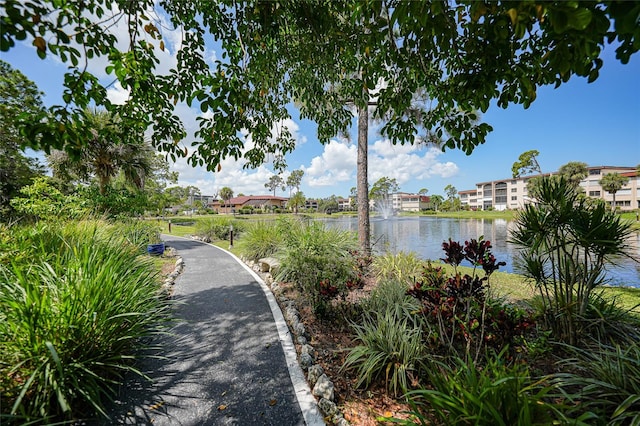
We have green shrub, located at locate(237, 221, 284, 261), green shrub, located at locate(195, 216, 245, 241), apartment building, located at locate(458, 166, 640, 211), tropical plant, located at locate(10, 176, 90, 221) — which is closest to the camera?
tropical plant, located at locate(10, 176, 90, 221)

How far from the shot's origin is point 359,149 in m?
7.10

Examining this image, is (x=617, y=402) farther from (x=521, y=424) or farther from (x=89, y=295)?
(x=89, y=295)

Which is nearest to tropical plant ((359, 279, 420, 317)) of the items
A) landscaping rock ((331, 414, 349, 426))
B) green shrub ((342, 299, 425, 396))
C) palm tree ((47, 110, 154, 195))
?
green shrub ((342, 299, 425, 396))

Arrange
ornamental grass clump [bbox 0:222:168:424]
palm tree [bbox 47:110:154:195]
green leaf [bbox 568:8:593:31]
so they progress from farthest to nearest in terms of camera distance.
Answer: palm tree [bbox 47:110:154:195] < ornamental grass clump [bbox 0:222:168:424] < green leaf [bbox 568:8:593:31]

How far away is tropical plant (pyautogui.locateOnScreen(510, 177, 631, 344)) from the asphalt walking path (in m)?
3.17

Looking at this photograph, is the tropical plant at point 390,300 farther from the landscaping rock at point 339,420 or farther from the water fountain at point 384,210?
the water fountain at point 384,210

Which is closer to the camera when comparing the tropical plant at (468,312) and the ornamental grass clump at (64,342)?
the ornamental grass clump at (64,342)

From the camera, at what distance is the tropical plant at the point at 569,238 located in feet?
8.80

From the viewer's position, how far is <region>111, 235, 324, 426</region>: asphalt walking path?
2125mm

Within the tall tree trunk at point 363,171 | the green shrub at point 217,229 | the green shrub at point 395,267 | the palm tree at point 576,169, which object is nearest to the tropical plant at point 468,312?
the green shrub at point 395,267

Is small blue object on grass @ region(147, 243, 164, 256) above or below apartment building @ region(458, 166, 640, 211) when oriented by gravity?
below

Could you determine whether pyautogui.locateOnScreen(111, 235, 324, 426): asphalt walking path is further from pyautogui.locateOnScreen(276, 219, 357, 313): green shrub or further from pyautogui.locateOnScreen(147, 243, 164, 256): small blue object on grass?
pyautogui.locateOnScreen(147, 243, 164, 256): small blue object on grass

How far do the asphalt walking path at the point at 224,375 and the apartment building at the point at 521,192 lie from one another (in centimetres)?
2121

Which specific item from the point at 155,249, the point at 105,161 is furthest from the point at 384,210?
the point at 105,161
